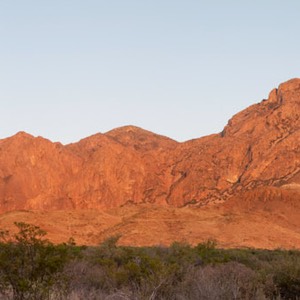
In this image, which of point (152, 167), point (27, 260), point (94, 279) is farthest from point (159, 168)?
point (27, 260)

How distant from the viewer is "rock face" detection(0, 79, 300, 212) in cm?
11889

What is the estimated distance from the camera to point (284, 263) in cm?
1672

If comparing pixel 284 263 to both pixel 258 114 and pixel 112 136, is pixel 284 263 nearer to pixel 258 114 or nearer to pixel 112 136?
pixel 258 114

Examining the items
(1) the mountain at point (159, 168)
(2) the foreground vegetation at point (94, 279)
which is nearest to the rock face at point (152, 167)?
(1) the mountain at point (159, 168)

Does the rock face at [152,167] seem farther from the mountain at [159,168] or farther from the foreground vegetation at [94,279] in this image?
the foreground vegetation at [94,279]

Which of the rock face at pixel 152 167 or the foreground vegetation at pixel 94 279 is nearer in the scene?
the foreground vegetation at pixel 94 279

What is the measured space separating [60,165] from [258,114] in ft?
176

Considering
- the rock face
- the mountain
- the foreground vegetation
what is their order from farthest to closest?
the rock face, the mountain, the foreground vegetation

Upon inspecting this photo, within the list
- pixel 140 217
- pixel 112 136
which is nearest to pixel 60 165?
pixel 112 136

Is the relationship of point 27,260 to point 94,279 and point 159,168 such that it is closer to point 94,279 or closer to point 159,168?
point 94,279

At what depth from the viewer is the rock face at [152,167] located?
119 meters

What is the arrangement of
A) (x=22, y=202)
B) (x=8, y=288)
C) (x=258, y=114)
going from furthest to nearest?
(x=258, y=114) < (x=22, y=202) < (x=8, y=288)

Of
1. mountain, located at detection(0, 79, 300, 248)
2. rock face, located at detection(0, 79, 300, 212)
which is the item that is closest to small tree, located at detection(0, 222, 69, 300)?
mountain, located at detection(0, 79, 300, 248)

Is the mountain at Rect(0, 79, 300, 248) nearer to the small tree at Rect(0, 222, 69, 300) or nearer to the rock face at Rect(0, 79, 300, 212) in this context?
the rock face at Rect(0, 79, 300, 212)
